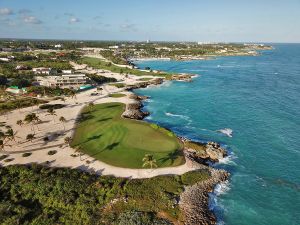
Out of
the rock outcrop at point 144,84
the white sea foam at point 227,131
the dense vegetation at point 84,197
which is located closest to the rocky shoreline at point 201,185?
the dense vegetation at point 84,197

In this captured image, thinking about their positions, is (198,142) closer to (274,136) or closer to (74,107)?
(274,136)

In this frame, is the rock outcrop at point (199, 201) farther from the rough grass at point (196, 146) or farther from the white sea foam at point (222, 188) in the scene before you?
the rough grass at point (196, 146)

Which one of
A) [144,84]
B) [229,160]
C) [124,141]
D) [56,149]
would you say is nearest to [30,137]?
[56,149]

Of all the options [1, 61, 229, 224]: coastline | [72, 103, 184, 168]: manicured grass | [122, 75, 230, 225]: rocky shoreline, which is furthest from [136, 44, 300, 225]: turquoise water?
[72, 103, 184, 168]: manicured grass

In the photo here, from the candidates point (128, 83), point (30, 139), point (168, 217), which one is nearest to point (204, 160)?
point (168, 217)

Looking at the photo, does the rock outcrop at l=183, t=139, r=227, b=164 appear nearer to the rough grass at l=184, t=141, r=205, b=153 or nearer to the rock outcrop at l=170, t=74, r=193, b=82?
the rough grass at l=184, t=141, r=205, b=153

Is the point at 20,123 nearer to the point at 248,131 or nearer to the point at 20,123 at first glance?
the point at 20,123
